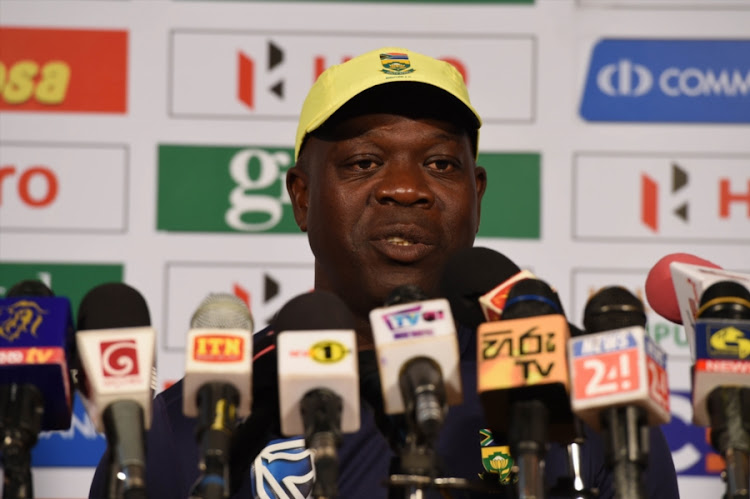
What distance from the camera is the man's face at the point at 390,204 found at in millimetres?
2279

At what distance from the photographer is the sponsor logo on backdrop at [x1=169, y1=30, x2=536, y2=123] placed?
137 inches

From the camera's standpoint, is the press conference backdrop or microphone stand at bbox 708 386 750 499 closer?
microphone stand at bbox 708 386 750 499

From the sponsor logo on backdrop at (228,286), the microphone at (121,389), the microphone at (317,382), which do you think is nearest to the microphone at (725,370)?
the microphone at (317,382)

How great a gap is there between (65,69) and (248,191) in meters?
0.64

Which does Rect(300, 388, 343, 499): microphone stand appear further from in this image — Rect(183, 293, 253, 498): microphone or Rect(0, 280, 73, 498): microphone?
Rect(0, 280, 73, 498): microphone

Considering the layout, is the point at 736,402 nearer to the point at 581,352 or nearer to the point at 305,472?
the point at 581,352

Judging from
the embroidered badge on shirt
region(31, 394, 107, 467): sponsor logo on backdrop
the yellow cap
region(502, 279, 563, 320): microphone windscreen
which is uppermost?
the yellow cap

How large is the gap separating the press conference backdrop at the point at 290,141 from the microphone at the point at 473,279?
156 cm

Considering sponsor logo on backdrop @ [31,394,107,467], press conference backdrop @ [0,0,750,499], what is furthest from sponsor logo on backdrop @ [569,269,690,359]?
sponsor logo on backdrop @ [31,394,107,467]

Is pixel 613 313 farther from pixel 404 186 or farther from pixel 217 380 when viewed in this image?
pixel 404 186

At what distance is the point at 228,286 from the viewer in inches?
133

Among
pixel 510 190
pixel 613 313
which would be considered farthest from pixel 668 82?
pixel 613 313

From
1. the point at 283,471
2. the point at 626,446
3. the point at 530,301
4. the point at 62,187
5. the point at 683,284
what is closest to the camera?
the point at 626,446

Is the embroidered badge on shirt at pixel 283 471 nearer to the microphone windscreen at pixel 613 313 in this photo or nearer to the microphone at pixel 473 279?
the microphone at pixel 473 279
